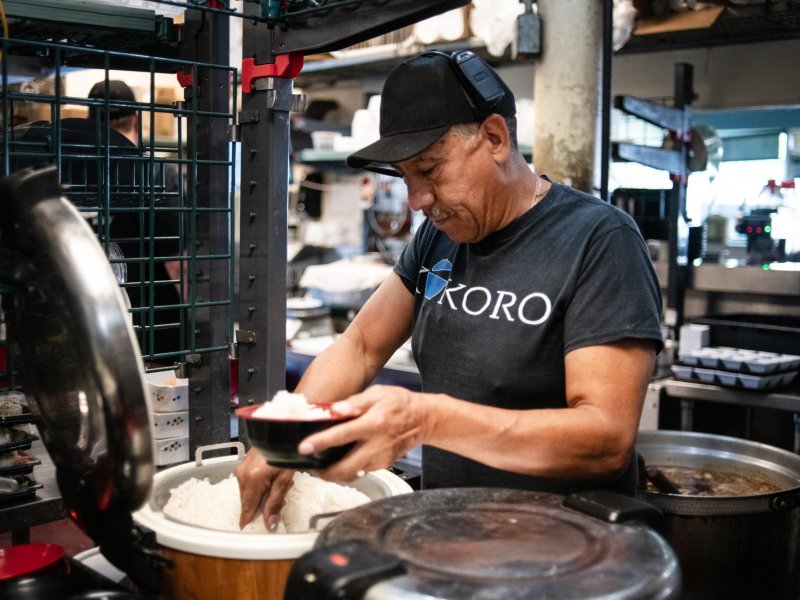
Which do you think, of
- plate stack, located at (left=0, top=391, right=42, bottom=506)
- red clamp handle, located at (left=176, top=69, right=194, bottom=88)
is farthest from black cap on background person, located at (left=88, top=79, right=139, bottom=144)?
plate stack, located at (left=0, top=391, right=42, bottom=506)

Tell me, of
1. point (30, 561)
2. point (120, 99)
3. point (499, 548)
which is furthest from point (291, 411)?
point (120, 99)

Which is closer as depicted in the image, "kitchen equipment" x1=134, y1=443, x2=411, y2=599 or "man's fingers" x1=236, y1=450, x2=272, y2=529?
"kitchen equipment" x1=134, y1=443, x2=411, y2=599

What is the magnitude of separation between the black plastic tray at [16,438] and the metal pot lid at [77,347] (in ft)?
1.51

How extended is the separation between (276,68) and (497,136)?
0.46m

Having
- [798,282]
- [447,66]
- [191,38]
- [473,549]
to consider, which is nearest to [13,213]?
[473,549]

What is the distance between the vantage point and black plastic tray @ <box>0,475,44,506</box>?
1.45m

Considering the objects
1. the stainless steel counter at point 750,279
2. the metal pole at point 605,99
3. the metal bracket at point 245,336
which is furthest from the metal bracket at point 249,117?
the stainless steel counter at point 750,279

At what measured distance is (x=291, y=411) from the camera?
3.69 ft

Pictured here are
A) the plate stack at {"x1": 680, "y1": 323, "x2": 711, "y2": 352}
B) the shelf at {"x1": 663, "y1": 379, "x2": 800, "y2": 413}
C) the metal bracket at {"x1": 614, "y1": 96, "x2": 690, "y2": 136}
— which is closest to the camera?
the shelf at {"x1": 663, "y1": 379, "x2": 800, "y2": 413}

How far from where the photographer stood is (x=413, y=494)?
45.9 inches

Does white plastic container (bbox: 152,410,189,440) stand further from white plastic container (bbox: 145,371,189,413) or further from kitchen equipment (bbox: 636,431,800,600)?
kitchen equipment (bbox: 636,431,800,600)

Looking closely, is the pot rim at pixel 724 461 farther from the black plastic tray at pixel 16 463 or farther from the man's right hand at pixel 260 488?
the black plastic tray at pixel 16 463

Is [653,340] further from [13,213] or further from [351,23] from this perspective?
[13,213]

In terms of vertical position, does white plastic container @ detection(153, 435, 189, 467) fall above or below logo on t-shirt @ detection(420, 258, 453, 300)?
below
